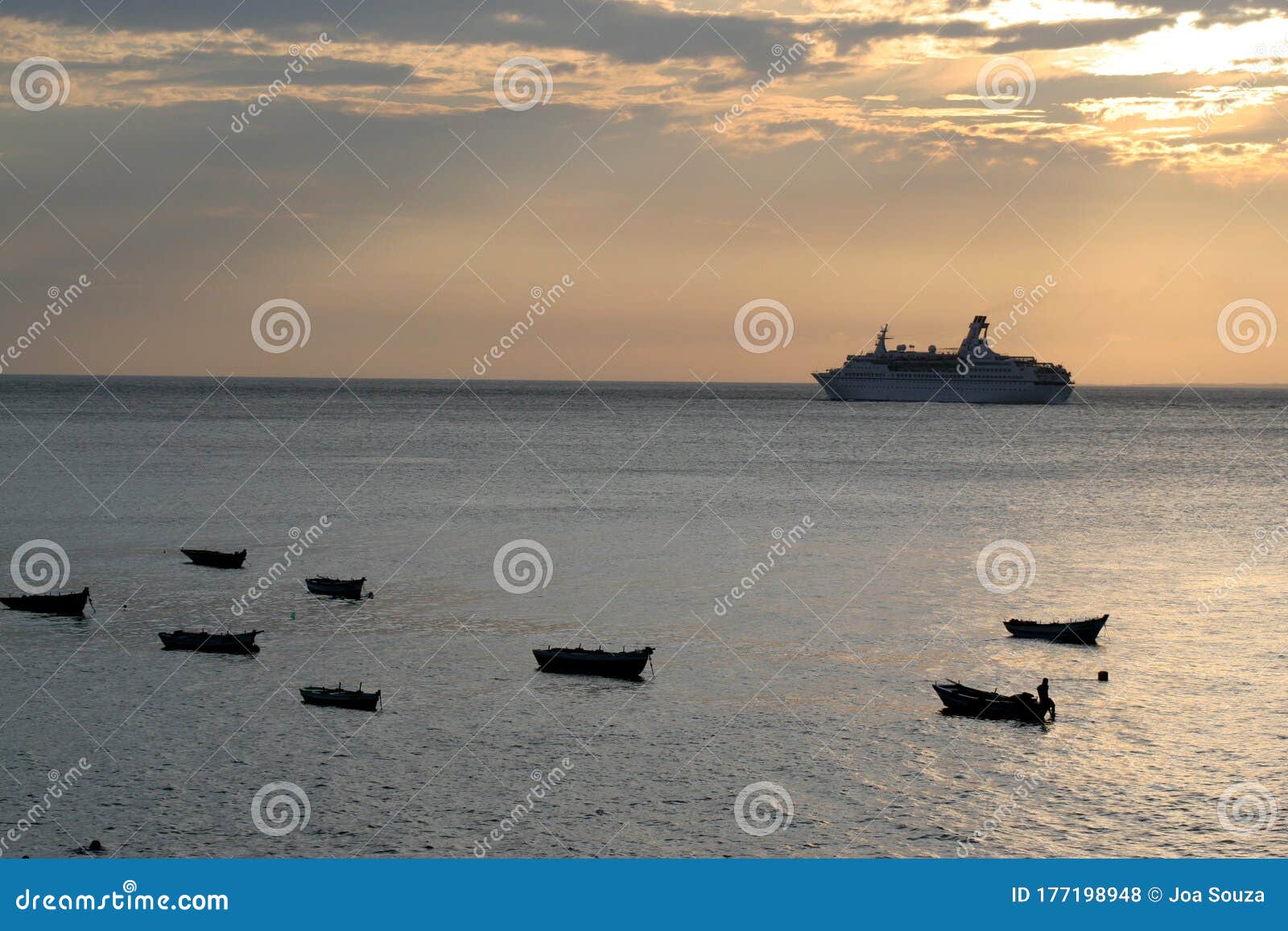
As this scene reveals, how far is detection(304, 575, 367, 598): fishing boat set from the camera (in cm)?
4800

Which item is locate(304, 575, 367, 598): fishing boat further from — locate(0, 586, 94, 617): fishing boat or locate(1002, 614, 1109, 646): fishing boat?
locate(1002, 614, 1109, 646): fishing boat

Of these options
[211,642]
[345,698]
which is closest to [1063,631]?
[345,698]

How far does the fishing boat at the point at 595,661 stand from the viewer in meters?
36.5

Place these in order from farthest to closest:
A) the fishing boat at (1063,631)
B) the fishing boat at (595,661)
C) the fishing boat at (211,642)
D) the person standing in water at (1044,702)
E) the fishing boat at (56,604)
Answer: the fishing boat at (56,604)
the fishing boat at (1063,631)
the fishing boat at (211,642)
the fishing boat at (595,661)
the person standing in water at (1044,702)

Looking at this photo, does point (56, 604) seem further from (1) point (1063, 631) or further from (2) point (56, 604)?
(1) point (1063, 631)

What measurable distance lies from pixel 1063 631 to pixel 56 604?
37.2 metres

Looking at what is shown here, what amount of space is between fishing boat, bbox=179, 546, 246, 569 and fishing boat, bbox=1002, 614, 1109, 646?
34.5 metres

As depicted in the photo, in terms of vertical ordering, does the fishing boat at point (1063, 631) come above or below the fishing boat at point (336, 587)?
above

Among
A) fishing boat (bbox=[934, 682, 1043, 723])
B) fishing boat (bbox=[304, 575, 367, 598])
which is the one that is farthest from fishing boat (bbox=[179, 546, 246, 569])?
fishing boat (bbox=[934, 682, 1043, 723])

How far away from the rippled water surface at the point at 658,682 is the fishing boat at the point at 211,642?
1.70ft

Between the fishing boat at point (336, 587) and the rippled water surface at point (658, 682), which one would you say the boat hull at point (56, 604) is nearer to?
the rippled water surface at point (658, 682)

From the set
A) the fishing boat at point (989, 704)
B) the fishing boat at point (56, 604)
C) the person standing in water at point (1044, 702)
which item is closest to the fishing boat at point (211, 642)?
the fishing boat at point (56, 604)

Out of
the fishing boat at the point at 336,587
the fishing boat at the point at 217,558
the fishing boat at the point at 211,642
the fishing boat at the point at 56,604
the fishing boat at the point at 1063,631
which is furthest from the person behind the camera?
the fishing boat at the point at 217,558

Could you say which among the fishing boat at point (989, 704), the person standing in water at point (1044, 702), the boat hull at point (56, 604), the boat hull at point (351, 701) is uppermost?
the person standing in water at point (1044, 702)
